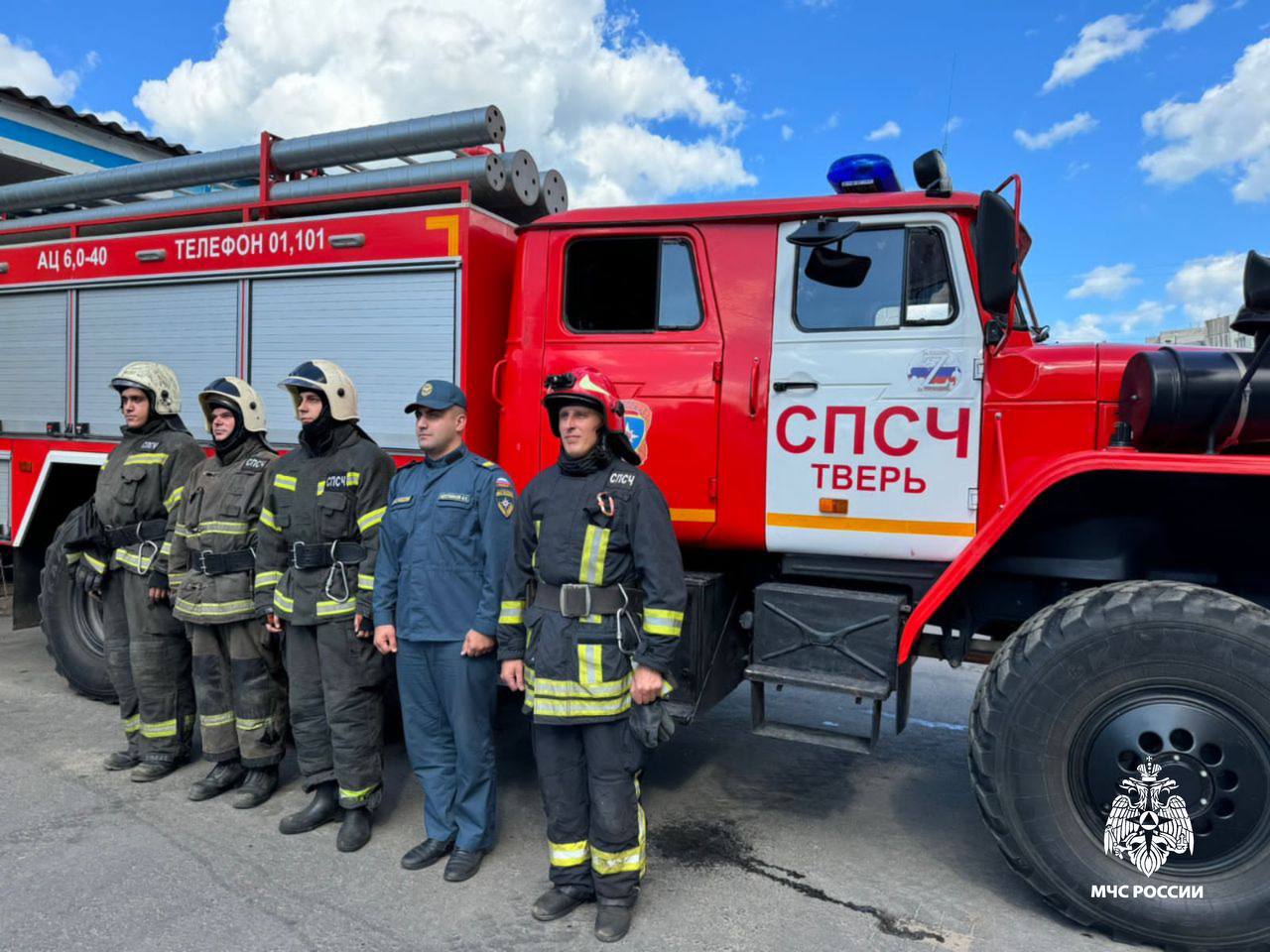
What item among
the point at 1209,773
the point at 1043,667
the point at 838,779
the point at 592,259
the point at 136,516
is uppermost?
the point at 592,259

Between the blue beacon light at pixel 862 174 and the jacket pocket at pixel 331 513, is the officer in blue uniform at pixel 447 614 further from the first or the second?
the blue beacon light at pixel 862 174

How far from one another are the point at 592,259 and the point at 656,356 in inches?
20.1

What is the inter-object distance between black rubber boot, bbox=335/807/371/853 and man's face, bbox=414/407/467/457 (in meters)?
1.44

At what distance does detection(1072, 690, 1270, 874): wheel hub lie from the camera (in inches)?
102

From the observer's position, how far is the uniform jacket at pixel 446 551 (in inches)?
120

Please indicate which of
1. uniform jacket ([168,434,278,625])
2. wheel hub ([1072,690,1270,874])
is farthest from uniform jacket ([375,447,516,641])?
wheel hub ([1072,690,1270,874])

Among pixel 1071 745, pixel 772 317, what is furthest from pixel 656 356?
pixel 1071 745

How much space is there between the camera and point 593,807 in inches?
110

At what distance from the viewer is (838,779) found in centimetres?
407

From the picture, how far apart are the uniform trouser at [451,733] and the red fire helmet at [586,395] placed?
95 cm

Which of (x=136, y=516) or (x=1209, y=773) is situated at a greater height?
(x=136, y=516)

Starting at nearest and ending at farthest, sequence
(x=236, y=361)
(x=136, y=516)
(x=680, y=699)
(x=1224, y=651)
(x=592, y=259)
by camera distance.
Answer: (x=1224, y=651) → (x=680, y=699) → (x=592, y=259) → (x=136, y=516) → (x=236, y=361)

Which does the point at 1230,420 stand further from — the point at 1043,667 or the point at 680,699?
the point at 680,699

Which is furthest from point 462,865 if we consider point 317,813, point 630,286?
point 630,286
